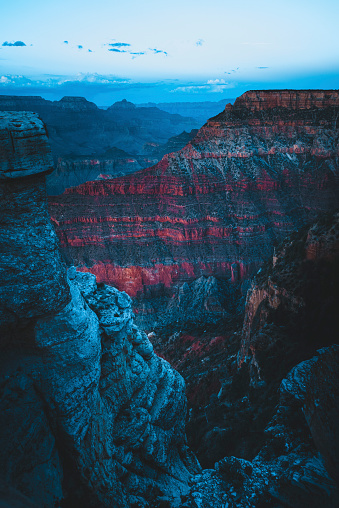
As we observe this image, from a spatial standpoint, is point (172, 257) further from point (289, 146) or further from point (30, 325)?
point (30, 325)

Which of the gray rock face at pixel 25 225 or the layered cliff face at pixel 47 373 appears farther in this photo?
the layered cliff face at pixel 47 373

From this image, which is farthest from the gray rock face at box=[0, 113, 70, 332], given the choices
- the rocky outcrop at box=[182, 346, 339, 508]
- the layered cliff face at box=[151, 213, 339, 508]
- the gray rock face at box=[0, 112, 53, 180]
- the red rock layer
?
the red rock layer

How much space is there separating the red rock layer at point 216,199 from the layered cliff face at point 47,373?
123 ft

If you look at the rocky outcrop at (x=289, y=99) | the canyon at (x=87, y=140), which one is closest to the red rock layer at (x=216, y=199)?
the rocky outcrop at (x=289, y=99)

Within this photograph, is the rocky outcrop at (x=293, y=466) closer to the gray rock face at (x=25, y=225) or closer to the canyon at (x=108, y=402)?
the canyon at (x=108, y=402)

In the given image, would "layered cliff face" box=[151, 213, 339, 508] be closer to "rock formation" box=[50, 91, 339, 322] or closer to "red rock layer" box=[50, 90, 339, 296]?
"rock formation" box=[50, 91, 339, 322]

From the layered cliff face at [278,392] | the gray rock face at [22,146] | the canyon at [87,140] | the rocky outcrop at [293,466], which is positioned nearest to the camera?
the gray rock face at [22,146]

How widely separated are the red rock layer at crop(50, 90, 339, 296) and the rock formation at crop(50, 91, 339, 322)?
0.15 meters

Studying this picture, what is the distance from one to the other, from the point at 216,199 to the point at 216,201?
33 centimetres

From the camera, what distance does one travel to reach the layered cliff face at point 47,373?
6684mm

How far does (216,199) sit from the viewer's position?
159 ft

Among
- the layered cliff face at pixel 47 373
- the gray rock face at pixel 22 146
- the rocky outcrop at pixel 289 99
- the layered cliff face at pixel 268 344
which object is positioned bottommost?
the layered cliff face at pixel 268 344

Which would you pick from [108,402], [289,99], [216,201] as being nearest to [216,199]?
[216,201]

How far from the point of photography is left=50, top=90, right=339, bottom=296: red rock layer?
154ft
